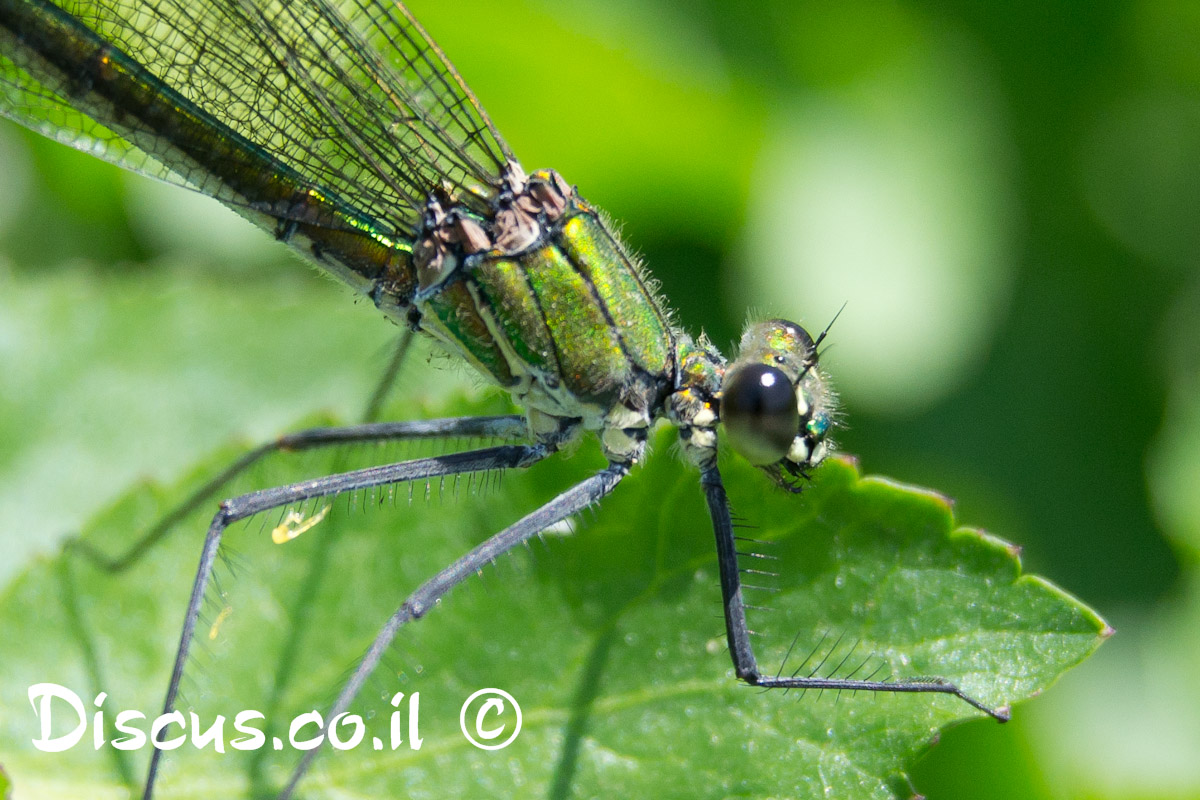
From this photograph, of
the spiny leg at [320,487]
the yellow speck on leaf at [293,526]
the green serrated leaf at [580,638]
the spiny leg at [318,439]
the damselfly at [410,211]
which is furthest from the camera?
the damselfly at [410,211]

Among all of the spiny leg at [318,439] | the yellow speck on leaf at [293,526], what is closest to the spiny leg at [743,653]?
the spiny leg at [318,439]

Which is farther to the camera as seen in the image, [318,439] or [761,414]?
[318,439]

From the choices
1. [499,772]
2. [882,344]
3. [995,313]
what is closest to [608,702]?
[499,772]

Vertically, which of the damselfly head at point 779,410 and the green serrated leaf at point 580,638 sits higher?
the damselfly head at point 779,410

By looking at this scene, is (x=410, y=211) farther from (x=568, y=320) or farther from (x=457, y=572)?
(x=457, y=572)

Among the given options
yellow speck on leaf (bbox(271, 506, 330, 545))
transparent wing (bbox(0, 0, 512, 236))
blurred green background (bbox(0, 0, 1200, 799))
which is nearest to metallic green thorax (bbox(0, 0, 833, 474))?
transparent wing (bbox(0, 0, 512, 236))

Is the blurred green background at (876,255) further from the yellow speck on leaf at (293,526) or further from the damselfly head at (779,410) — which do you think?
the yellow speck on leaf at (293,526)

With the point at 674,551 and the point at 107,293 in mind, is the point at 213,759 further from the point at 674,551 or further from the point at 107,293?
the point at 107,293

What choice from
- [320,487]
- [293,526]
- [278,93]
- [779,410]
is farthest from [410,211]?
[779,410]
